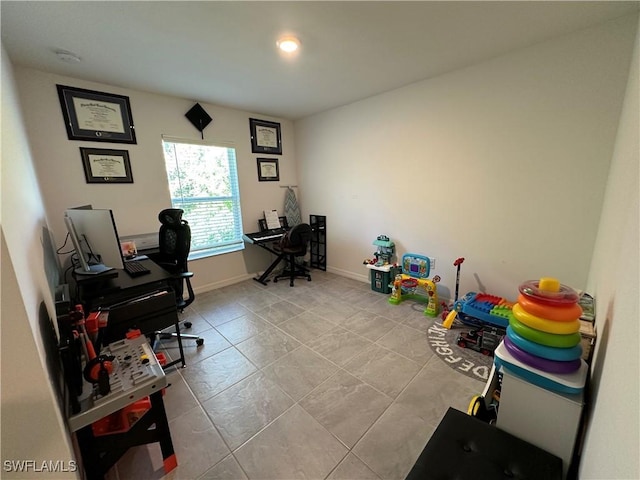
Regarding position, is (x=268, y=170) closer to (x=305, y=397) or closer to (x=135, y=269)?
(x=135, y=269)

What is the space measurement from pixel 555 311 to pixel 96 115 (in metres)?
4.05

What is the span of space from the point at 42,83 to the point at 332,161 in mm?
3254

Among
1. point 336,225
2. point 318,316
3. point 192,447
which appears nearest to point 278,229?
point 336,225

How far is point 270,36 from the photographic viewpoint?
1891 millimetres

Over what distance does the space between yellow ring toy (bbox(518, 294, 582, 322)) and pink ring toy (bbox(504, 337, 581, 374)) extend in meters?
0.18

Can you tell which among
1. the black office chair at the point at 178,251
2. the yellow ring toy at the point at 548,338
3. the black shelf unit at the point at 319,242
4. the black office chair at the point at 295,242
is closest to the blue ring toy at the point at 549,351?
the yellow ring toy at the point at 548,338

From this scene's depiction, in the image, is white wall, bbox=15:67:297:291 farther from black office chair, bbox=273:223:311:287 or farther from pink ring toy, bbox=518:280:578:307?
pink ring toy, bbox=518:280:578:307

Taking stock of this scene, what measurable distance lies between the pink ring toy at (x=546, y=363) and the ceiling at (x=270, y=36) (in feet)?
6.73

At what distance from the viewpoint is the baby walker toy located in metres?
2.81

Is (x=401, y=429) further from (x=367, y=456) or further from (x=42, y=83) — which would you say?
(x=42, y=83)

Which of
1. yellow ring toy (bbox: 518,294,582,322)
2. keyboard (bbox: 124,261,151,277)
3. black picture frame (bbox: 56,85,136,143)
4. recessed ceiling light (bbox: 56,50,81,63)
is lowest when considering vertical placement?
keyboard (bbox: 124,261,151,277)

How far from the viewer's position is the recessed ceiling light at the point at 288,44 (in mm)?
1914

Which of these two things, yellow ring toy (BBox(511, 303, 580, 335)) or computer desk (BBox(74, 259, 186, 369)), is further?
computer desk (BBox(74, 259, 186, 369))

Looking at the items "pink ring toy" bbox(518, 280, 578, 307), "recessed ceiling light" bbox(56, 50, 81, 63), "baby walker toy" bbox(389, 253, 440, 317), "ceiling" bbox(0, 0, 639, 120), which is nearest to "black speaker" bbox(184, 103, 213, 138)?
"ceiling" bbox(0, 0, 639, 120)
